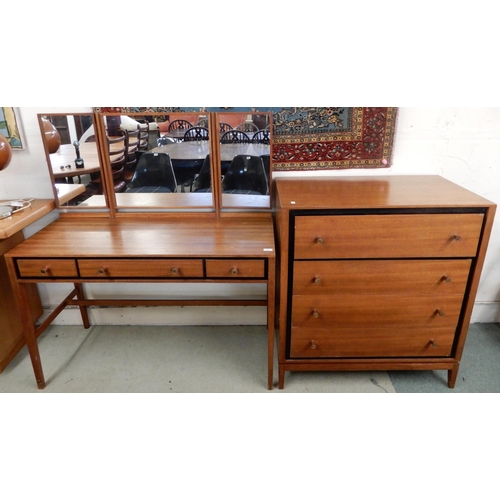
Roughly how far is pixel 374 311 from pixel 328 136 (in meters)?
0.99

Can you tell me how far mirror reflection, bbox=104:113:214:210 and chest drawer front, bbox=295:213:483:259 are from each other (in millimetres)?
752

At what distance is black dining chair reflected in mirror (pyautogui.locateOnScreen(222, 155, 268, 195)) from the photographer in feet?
7.23

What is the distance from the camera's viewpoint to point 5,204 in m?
2.21

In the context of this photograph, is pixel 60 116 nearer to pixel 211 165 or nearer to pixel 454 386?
pixel 211 165

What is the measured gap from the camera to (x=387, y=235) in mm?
1804

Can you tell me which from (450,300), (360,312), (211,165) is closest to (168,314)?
(211,165)

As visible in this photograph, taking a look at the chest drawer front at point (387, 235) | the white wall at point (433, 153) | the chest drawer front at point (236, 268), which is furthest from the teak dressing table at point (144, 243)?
the chest drawer front at point (387, 235)

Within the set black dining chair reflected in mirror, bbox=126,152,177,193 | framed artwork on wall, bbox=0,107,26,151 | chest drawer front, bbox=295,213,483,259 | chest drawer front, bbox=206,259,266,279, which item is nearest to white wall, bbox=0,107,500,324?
framed artwork on wall, bbox=0,107,26,151

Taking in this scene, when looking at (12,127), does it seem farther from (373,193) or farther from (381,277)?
(381,277)

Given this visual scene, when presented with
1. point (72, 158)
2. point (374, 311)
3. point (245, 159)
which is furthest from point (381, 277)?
point (72, 158)

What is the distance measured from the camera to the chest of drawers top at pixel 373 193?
1.75m

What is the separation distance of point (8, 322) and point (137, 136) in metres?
1.36

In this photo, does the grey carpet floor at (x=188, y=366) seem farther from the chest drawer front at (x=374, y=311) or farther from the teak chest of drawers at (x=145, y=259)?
the chest drawer front at (x=374, y=311)

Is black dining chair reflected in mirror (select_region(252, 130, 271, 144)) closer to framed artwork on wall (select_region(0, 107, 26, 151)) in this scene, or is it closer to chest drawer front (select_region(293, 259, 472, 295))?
chest drawer front (select_region(293, 259, 472, 295))
